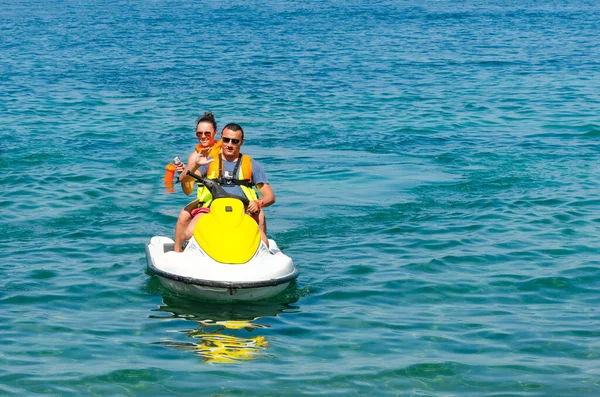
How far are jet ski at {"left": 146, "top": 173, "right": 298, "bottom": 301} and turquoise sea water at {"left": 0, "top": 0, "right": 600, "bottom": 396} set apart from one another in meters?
0.23

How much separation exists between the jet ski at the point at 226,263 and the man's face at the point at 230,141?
1.77 ft

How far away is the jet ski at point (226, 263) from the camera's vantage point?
30.6ft

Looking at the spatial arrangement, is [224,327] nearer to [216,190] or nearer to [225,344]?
[225,344]

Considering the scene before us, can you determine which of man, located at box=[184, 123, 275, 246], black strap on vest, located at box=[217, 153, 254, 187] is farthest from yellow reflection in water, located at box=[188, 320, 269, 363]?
black strap on vest, located at box=[217, 153, 254, 187]

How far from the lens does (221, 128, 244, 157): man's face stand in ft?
33.2

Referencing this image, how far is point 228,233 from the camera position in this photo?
31.5 ft

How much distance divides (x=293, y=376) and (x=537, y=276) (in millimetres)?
3782

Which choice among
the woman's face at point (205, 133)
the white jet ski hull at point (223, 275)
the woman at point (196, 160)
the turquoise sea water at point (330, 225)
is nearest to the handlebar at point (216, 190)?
the woman at point (196, 160)

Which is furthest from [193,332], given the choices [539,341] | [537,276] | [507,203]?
Result: [507,203]

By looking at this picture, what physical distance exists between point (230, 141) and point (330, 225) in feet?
10.4

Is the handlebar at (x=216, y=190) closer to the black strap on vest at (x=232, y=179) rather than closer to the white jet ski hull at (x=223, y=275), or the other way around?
the black strap on vest at (x=232, y=179)

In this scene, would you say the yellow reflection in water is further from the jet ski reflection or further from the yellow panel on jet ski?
the yellow panel on jet ski

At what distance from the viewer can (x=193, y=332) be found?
8992mm

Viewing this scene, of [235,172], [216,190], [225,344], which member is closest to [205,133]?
[235,172]
